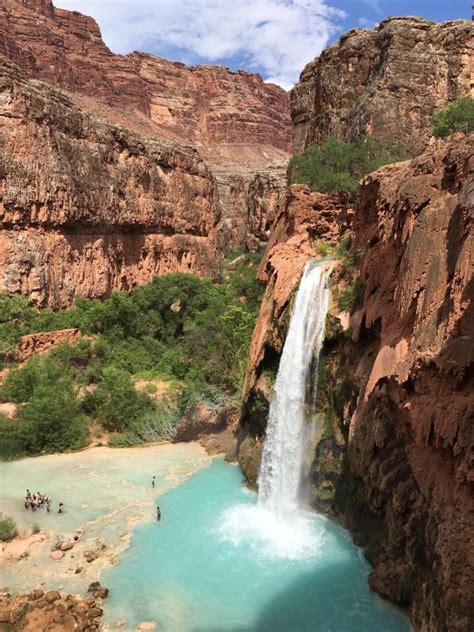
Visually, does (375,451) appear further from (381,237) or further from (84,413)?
(84,413)

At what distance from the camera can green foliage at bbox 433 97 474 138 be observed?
2417cm

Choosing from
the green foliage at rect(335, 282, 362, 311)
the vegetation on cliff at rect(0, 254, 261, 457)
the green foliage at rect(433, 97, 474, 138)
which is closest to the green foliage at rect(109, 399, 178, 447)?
the vegetation on cliff at rect(0, 254, 261, 457)

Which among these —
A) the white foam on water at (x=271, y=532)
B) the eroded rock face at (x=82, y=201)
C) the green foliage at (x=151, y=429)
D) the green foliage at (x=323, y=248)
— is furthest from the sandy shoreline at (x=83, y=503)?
the eroded rock face at (x=82, y=201)

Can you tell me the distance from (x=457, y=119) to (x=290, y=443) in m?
18.3

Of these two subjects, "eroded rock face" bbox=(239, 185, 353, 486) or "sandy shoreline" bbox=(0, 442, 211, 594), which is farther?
"eroded rock face" bbox=(239, 185, 353, 486)

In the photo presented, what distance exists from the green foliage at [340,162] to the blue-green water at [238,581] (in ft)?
62.9

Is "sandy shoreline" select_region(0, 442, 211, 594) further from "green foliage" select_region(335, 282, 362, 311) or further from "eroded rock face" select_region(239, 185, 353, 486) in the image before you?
"green foliage" select_region(335, 282, 362, 311)

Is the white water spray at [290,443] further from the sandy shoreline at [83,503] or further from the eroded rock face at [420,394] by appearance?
the sandy shoreline at [83,503]

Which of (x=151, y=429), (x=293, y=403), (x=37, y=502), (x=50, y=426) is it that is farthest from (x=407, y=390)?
(x=50, y=426)

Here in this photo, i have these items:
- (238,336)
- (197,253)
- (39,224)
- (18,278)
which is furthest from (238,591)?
(197,253)

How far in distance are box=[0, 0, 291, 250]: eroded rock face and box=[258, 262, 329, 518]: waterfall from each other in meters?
45.0

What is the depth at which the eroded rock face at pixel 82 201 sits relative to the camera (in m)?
29.2

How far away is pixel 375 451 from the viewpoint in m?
13.1

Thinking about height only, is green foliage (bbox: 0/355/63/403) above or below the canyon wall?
below
